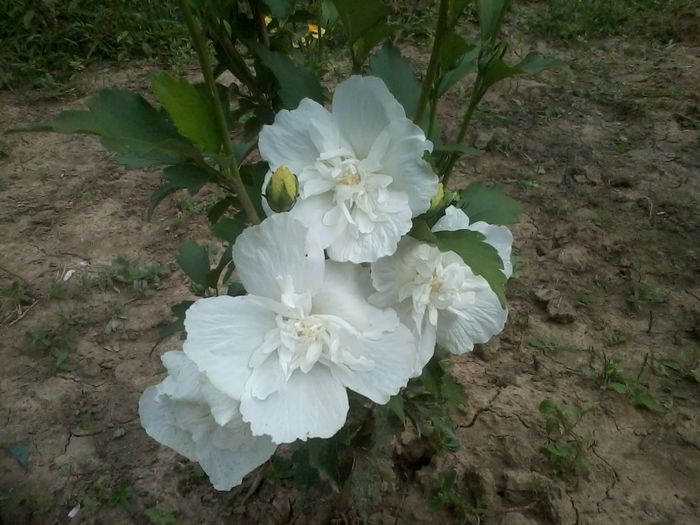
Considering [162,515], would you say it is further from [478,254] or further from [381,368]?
[478,254]

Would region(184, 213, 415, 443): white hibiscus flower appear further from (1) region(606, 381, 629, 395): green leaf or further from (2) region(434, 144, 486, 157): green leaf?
(1) region(606, 381, 629, 395): green leaf

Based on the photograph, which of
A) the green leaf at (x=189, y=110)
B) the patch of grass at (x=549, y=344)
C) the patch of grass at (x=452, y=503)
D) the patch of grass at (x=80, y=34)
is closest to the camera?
the green leaf at (x=189, y=110)

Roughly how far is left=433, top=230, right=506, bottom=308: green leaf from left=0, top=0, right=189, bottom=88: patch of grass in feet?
10.7

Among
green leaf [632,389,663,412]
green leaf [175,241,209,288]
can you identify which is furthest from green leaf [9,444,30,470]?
green leaf [632,389,663,412]

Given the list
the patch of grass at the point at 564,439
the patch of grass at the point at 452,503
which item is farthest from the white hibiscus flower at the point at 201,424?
the patch of grass at the point at 564,439

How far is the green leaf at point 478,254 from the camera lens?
0.76 meters

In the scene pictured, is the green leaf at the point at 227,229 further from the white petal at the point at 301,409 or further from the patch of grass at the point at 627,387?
the patch of grass at the point at 627,387

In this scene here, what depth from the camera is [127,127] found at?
81 cm

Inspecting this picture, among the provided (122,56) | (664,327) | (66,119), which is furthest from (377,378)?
(122,56)

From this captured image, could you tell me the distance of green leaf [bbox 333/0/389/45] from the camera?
0.87 meters

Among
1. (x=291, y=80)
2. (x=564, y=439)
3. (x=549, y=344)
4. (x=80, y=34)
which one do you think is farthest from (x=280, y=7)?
(x=80, y=34)

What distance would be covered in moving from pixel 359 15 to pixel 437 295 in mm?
419

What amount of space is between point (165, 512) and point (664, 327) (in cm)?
167

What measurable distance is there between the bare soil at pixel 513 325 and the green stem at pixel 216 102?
3.29 feet
